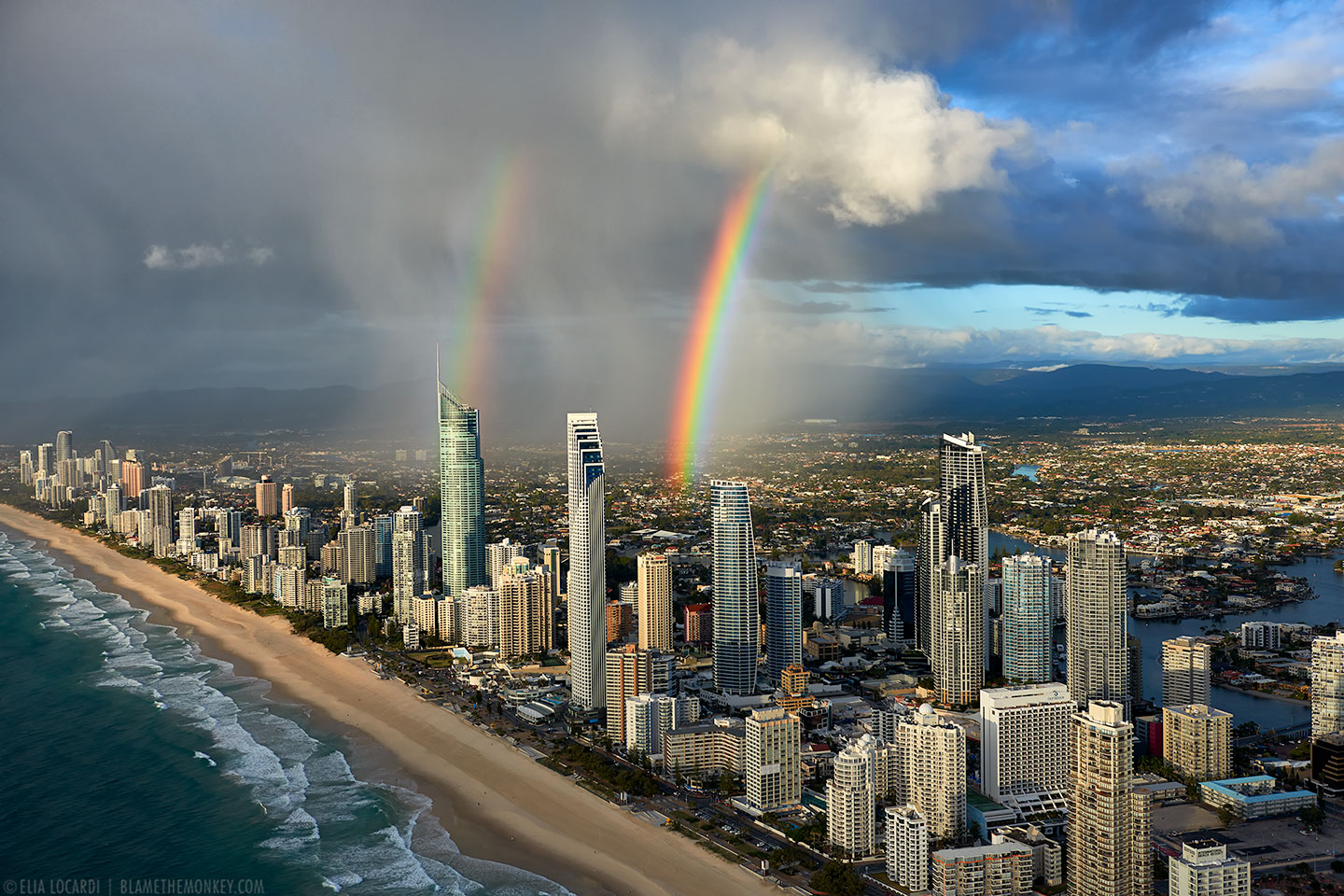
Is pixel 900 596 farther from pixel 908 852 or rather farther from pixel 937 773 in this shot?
pixel 908 852

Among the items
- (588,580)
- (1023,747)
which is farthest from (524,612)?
(1023,747)

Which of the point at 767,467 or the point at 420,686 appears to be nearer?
the point at 420,686

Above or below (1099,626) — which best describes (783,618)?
below

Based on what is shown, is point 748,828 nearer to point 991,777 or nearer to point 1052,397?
point 991,777

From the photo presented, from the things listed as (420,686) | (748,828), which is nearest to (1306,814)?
(748,828)

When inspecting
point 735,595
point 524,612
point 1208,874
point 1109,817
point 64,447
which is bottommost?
point 1208,874

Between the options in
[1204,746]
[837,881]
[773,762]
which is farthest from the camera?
[1204,746]

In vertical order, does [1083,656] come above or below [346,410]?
below

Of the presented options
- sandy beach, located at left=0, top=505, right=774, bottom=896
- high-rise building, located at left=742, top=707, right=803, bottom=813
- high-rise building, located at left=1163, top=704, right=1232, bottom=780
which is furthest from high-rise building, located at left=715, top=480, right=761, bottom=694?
high-rise building, located at left=1163, top=704, right=1232, bottom=780
